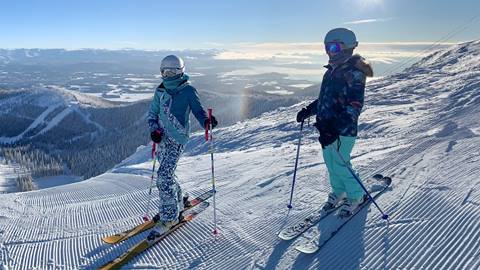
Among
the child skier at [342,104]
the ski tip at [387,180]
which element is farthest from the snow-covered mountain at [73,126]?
the child skier at [342,104]

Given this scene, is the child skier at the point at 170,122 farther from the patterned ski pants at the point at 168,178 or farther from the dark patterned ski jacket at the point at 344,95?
the dark patterned ski jacket at the point at 344,95

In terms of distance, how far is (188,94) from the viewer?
20.7ft

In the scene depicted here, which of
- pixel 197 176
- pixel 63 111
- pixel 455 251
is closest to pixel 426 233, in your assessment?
pixel 455 251

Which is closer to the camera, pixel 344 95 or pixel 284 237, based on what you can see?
pixel 344 95

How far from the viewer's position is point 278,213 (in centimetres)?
691

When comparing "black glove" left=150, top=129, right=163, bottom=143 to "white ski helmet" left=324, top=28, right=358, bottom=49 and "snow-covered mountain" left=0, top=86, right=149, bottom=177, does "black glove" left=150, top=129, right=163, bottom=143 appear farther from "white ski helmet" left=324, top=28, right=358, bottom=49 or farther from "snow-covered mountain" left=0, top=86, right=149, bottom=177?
"snow-covered mountain" left=0, top=86, right=149, bottom=177

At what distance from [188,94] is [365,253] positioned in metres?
3.36

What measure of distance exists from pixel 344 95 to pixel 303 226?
1.98 metres

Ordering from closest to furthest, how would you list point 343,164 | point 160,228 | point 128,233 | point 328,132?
point 328,132
point 343,164
point 160,228
point 128,233

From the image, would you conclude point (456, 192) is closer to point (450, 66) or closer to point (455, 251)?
point (455, 251)

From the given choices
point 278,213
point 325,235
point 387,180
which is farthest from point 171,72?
point 387,180

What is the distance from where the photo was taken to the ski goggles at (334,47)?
564 centimetres

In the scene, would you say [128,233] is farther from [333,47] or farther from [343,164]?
[333,47]

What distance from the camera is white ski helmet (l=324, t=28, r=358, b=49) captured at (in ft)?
18.5
